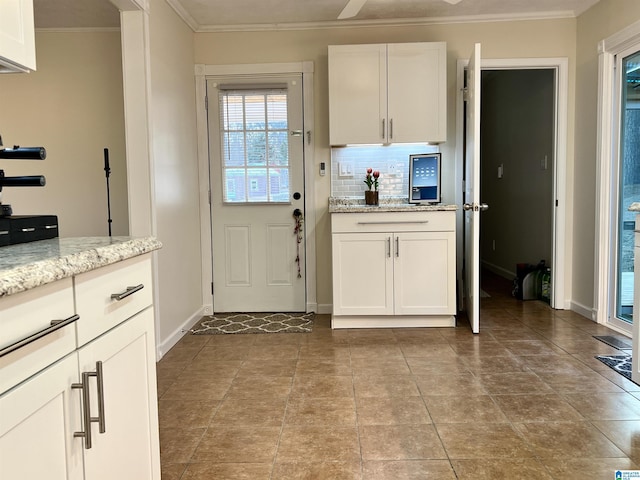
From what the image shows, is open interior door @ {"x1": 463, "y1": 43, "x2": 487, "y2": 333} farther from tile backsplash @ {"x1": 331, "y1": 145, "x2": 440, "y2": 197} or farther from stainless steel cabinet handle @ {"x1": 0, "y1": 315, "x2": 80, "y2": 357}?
stainless steel cabinet handle @ {"x1": 0, "y1": 315, "x2": 80, "y2": 357}

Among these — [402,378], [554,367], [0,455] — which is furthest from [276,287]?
[0,455]

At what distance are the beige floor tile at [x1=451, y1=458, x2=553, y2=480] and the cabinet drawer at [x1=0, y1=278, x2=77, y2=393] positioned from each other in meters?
1.42

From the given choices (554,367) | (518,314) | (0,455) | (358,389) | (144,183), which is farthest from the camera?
(518,314)

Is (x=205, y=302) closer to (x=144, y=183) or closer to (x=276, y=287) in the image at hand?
(x=276, y=287)

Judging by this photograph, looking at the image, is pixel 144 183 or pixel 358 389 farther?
pixel 144 183

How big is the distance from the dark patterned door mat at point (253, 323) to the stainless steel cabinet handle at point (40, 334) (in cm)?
283

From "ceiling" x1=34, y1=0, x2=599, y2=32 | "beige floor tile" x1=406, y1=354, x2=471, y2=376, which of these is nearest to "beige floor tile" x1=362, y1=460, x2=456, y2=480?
"beige floor tile" x1=406, y1=354, x2=471, y2=376

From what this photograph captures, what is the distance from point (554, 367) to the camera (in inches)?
112

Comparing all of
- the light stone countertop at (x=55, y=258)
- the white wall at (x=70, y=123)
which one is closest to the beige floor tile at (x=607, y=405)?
the light stone countertop at (x=55, y=258)

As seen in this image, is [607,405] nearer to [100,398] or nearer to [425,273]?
[425,273]

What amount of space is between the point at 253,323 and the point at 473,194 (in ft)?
6.49

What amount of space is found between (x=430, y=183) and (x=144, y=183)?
7.31ft

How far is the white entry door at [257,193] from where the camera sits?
13.9 feet

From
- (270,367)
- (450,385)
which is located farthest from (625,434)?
(270,367)
